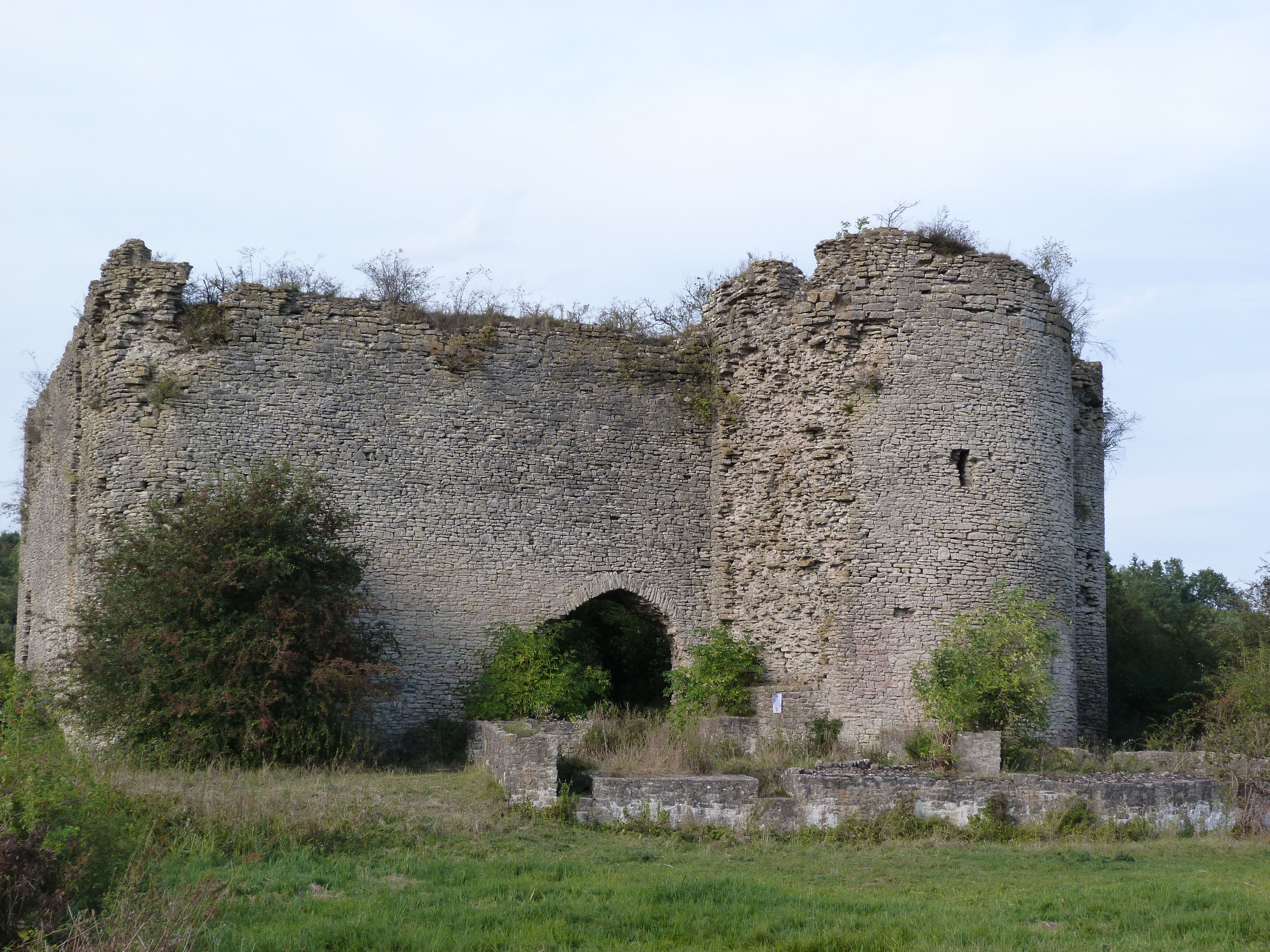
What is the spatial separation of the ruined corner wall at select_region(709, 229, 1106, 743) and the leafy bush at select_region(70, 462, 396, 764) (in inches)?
201

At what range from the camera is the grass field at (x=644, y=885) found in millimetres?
6363

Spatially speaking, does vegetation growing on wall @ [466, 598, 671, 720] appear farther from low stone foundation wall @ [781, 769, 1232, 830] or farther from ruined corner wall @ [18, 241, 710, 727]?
low stone foundation wall @ [781, 769, 1232, 830]

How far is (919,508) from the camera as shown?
1373cm

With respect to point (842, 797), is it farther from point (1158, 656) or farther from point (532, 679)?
point (1158, 656)

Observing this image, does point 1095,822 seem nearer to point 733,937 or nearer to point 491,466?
point 733,937

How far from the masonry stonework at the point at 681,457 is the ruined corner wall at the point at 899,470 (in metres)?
0.03

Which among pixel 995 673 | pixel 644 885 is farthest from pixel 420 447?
pixel 644 885

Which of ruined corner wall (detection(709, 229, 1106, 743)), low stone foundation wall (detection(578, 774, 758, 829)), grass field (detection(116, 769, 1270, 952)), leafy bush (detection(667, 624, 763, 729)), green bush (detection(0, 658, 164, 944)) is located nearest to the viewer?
green bush (detection(0, 658, 164, 944))

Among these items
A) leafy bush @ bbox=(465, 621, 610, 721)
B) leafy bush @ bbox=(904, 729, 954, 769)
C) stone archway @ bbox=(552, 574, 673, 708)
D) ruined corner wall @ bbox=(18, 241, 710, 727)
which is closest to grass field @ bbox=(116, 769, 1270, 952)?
leafy bush @ bbox=(904, 729, 954, 769)

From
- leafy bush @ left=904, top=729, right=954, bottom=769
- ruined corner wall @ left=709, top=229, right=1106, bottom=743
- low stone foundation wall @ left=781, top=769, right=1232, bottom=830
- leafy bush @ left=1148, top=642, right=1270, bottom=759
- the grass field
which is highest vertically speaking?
ruined corner wall @ left=709, top=229, right=1106, bottom=743

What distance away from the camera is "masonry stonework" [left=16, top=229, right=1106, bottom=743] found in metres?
13.8

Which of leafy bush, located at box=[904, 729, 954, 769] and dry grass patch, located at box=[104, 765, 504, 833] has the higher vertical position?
leafy bush, located at box=[904, 729, 954, 769]

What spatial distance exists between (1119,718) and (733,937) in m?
13.0

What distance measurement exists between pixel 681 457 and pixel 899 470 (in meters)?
3.48
